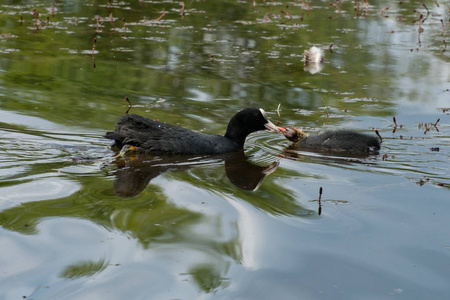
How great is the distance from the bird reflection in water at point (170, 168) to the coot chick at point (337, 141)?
73cm

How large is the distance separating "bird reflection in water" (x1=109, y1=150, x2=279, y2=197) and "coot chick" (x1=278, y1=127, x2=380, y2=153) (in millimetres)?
726

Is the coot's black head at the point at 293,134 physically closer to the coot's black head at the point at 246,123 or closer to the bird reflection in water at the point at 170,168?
the coot's black head at the point at 246,123

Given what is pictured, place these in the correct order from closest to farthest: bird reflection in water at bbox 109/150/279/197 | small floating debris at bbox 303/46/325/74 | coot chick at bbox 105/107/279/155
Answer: bird reflection in water at bbox 109/150/279/197 < coot chick at bbox 105/107/279/155 < small floating debris at bbox 303/46/325/74

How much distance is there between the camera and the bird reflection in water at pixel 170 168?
20.8ft

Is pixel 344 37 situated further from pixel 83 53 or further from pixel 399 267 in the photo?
pixel 399 267

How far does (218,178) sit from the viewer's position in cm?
674

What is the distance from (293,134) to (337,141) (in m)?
0.57

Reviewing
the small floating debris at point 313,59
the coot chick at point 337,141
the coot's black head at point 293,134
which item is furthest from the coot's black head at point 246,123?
the small floating debris at point 313,59

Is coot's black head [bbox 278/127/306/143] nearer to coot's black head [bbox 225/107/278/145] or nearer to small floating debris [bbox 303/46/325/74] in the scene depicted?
coot's black head [bbox 225/107/278/145]

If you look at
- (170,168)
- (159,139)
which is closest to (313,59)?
(159,139)

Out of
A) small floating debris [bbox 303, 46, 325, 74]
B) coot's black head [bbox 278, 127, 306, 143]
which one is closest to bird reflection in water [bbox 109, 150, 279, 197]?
coot's black head [bbox 278, 127, 306, 143]

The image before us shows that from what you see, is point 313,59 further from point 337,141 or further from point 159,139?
point 159,139

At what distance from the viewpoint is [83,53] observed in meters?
12.9

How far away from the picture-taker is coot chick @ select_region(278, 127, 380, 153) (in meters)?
7.70
